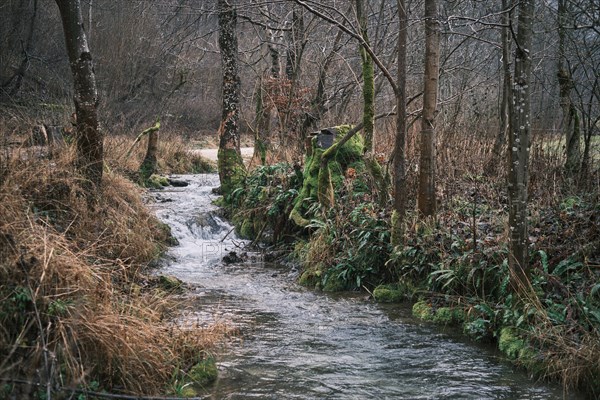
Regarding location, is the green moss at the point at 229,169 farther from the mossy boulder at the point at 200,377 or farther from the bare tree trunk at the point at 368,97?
the mossy boulder at the point at 200,377

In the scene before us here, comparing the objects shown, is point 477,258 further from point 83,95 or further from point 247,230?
point 247,230

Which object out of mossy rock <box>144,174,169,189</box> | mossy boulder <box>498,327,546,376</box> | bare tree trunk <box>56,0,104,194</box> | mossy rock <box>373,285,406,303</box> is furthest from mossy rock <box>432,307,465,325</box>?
mossy rock <box>144,174,169,189</box>

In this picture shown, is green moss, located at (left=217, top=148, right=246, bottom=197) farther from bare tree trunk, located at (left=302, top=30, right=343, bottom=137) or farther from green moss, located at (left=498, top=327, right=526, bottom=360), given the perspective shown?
green moss, located at (left=498, top=327, right=526, bottom=360)

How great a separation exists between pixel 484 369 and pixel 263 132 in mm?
13028

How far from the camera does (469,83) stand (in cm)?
1591

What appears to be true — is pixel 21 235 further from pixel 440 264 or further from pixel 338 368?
pixel 440 264

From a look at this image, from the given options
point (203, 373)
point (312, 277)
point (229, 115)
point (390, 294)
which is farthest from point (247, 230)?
point (203, 373)

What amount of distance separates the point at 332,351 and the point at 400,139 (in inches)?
129

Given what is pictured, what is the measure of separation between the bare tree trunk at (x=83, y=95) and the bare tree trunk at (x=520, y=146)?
5858 mm

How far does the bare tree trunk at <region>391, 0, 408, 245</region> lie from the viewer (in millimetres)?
8617

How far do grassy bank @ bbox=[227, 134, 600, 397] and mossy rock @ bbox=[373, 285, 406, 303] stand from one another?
0.05 feet

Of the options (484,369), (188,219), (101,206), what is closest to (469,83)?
(188,219)

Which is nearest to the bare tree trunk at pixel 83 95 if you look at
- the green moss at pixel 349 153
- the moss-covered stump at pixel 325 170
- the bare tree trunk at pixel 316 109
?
the moss-covered stump at pixel 325 170

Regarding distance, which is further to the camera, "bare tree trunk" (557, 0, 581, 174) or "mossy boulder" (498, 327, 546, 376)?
"bare tree trunk" (557, 0, 581, 174)
